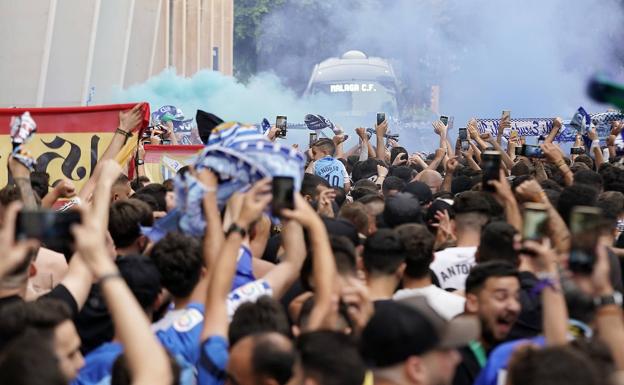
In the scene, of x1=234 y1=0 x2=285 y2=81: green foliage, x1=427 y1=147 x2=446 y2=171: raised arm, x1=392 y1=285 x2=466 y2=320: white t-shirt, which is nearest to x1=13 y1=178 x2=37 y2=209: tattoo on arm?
x1=392 y1=285 x2=466 y2=320: white t-shirt

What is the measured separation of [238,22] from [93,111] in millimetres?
57733

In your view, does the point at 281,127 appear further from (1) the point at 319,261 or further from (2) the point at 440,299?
(1) the point at 319,261

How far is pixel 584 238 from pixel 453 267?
2.84 meters

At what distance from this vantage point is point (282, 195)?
4.68 meters

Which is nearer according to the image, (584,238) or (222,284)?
(584,238)

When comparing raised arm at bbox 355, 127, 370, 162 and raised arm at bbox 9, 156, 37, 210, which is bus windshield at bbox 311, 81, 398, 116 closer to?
raised arm at bbox 355, 127, 370, 162

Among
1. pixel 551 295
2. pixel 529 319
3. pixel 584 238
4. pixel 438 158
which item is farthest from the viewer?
pixel 438 158

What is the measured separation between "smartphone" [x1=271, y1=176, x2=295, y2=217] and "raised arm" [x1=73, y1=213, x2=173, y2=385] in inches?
43.8

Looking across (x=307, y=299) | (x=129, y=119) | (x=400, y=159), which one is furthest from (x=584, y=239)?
(x=400, y=159)

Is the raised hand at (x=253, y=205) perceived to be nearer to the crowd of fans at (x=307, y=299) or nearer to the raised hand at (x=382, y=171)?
the crowd of fans at (x=307, y=299)

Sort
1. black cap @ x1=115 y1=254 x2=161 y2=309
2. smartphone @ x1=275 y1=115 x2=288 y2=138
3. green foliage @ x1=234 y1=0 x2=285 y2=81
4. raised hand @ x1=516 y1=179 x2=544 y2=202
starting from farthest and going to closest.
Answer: green foliage @ x1=234 y1=0 x2=285 y2=81 < smartphone @ x1=275 y1=115 x2=288 y2=138 < raised hand @ x1=516 y1=179 x2=544 y2=202 < black cap @ x1=115 y1=254 x2=161 y2=309

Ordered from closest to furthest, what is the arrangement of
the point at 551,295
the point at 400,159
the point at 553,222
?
the point at 551,295 < the point at 553,222 < the point at 400,159

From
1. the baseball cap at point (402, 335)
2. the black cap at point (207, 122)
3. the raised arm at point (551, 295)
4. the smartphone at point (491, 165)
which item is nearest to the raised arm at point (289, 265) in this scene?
the black cap at point (207, 122)

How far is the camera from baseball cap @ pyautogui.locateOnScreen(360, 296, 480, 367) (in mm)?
3840
